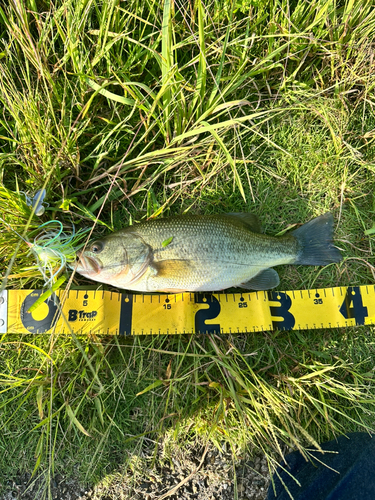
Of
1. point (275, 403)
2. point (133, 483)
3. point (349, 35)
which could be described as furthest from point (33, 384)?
point (349, 35)

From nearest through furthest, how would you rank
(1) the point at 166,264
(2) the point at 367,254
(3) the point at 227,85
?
1. (1) the point at 166,264
2. (3) the point at 227,85
3. (2) the point at 367,254

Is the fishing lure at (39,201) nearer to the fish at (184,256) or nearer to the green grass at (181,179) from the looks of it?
the green grass at (181,179)

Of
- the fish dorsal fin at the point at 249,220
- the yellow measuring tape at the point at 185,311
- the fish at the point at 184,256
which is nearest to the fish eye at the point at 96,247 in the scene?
the fish at the point at 184,256

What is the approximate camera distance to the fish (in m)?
2.78

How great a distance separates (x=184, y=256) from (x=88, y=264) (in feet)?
2.97

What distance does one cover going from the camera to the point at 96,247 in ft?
9.14

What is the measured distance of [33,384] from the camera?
110 inches

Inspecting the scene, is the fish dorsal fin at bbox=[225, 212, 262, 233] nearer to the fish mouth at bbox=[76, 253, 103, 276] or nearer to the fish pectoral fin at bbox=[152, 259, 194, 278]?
the fish pectoral fin at bbox=[152, 259, 194, 278]

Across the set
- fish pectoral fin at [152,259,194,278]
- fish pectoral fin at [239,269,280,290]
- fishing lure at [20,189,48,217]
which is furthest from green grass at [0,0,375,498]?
fish pectoral fin at [152,259,194,278]

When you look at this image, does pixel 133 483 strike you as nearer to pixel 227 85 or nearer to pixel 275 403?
pixel 275 403

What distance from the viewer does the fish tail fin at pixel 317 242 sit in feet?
10.2

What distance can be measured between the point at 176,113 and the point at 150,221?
3.63ft

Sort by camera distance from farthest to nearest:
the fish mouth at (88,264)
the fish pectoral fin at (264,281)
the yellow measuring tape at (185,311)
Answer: the fish pectoral fin at (264,281)
the yellow measuring tape at (185,311)
the fish mouth at (88,264)

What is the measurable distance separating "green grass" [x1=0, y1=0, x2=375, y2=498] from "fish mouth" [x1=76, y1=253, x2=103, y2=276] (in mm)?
375
